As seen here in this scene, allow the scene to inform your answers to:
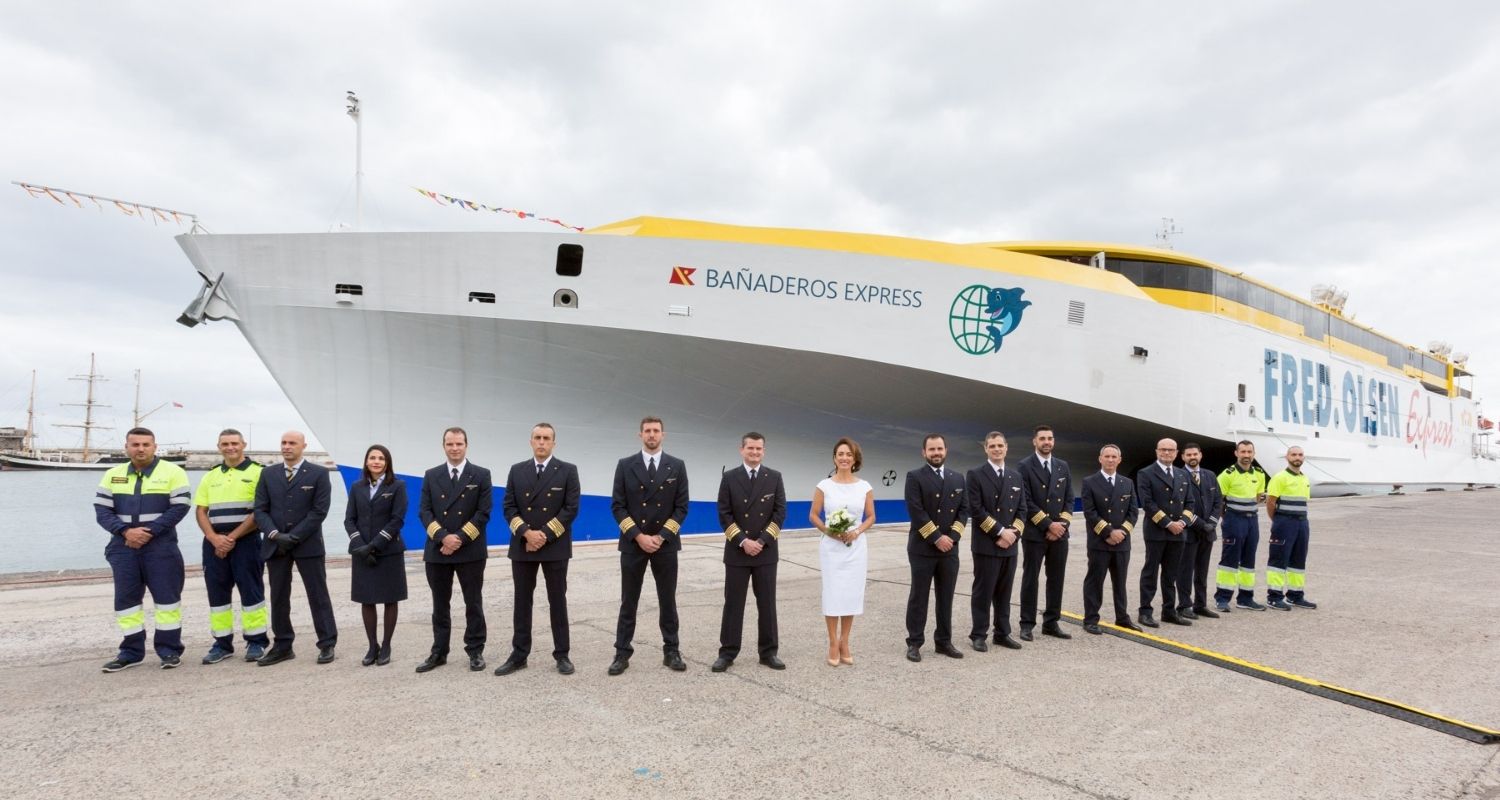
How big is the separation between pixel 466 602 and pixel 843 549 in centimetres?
213

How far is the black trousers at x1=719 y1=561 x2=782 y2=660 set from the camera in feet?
14.2

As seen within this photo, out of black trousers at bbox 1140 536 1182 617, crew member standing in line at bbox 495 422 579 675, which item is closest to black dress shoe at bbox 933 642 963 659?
black trousers at bbox 1140 536 1182 617

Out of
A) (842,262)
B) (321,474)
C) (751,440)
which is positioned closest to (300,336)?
(321,474)

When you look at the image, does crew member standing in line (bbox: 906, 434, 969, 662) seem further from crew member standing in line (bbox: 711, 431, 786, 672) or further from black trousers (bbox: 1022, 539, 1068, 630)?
crew member standing in line (bbox: 711, 431, 786, 672)

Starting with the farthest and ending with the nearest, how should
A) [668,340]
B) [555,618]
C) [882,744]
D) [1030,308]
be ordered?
[1030,308], [668,340], [555,618], [882,744]

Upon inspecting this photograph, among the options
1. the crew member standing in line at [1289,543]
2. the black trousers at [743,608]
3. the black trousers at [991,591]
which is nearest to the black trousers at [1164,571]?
the crew member standing in line at [1289,543]

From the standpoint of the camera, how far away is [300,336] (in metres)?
9.01

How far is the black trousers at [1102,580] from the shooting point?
17.1 ft

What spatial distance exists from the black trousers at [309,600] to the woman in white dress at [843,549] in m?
2.83

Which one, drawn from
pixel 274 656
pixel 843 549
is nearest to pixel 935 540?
pixel 843 549

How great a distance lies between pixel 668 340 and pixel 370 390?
141 inches

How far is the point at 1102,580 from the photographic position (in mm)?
5262

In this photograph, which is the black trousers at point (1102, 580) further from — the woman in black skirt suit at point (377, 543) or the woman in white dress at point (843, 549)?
the woman in black skirt suit at point (377, 543)

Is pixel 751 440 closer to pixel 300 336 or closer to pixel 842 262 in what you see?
pixel 842 262
